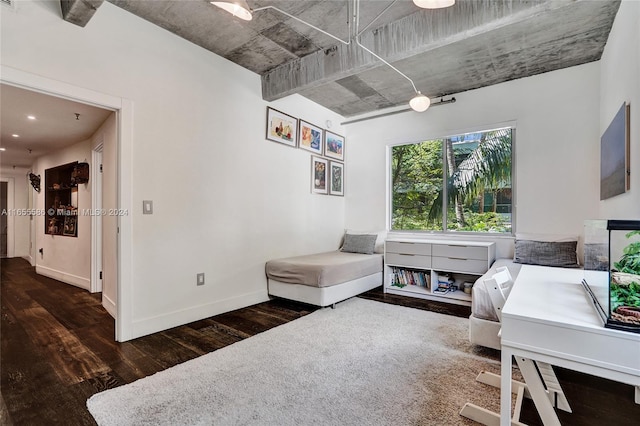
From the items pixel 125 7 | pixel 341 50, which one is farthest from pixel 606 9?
pixel 125 7

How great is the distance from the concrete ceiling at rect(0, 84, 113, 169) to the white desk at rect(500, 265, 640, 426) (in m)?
3.56

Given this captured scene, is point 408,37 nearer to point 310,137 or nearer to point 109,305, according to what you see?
point 310,137

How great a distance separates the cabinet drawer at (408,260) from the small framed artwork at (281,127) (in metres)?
2.20

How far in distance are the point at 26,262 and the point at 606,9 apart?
10781 mm

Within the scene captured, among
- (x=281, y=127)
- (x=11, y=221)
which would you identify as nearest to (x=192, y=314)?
(x=281, y=127)

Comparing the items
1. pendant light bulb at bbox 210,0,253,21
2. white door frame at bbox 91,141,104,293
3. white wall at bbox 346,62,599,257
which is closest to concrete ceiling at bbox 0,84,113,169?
white door frame at bbox 91,141,104,293

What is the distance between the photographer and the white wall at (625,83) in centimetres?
198

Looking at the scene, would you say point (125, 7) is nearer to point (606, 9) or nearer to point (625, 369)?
point (625, 369)

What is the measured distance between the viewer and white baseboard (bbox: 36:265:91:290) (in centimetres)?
444

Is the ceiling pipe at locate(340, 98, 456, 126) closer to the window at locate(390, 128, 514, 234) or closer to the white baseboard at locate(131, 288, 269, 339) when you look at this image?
the window at locate(390, 128, 514, 234)

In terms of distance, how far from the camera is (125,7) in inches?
103

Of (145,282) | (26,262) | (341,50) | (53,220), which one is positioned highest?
(341,50)

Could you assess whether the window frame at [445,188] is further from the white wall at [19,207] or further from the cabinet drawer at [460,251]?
the white wall at [19,207]

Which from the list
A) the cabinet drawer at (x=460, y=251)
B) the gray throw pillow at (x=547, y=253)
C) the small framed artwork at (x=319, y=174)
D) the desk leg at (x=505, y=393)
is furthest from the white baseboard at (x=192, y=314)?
the gray throw pillow at (x=547, y=253)
